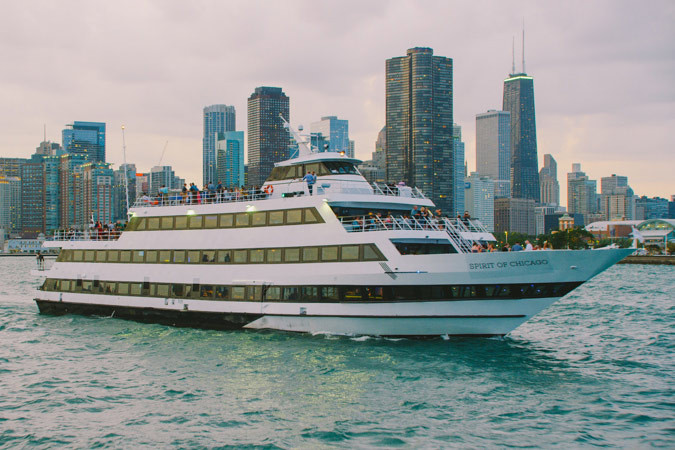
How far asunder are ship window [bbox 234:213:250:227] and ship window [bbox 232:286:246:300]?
2569mm

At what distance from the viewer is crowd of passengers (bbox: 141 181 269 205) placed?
25.6 meters

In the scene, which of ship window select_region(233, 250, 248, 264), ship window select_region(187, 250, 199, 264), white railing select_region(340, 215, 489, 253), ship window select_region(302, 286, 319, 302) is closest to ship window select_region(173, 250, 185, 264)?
ship window select_region(187, 250, 199, 264)

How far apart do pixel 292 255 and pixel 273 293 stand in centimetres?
168

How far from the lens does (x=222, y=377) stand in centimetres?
1784

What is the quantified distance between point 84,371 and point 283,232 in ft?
28.1

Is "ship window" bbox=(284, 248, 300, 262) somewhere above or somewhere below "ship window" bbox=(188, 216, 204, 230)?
below

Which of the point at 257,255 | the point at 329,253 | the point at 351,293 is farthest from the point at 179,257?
the point at 351,293

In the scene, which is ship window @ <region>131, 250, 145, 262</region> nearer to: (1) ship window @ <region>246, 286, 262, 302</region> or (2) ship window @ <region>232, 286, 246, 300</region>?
(2) ship window @ <region>232, 286, 246, 300</region>

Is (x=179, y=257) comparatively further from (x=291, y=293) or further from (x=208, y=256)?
(x=291, y=293)

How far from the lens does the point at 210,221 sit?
2575 cm

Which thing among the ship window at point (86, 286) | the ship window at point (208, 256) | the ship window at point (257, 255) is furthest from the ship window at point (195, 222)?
the ship window at point (86, 286)

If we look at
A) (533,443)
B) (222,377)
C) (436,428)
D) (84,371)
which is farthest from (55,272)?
(533,443)

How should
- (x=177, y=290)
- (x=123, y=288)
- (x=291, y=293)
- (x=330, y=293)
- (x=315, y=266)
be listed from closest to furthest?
(x=330, y=293) → (x=315, y=266) → (x=291, y=293) → (x=177, y=290) → (x=123, y=288)

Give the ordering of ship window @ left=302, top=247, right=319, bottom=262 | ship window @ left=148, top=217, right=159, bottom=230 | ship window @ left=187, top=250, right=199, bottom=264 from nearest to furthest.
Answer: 1. ship window @ left=302, top=247, right=319, bottom=262
2. ship window @ left=187, top=250, right=199, bottom=264
3. ship window @ left=148, top=217, right=159, bottom=230
